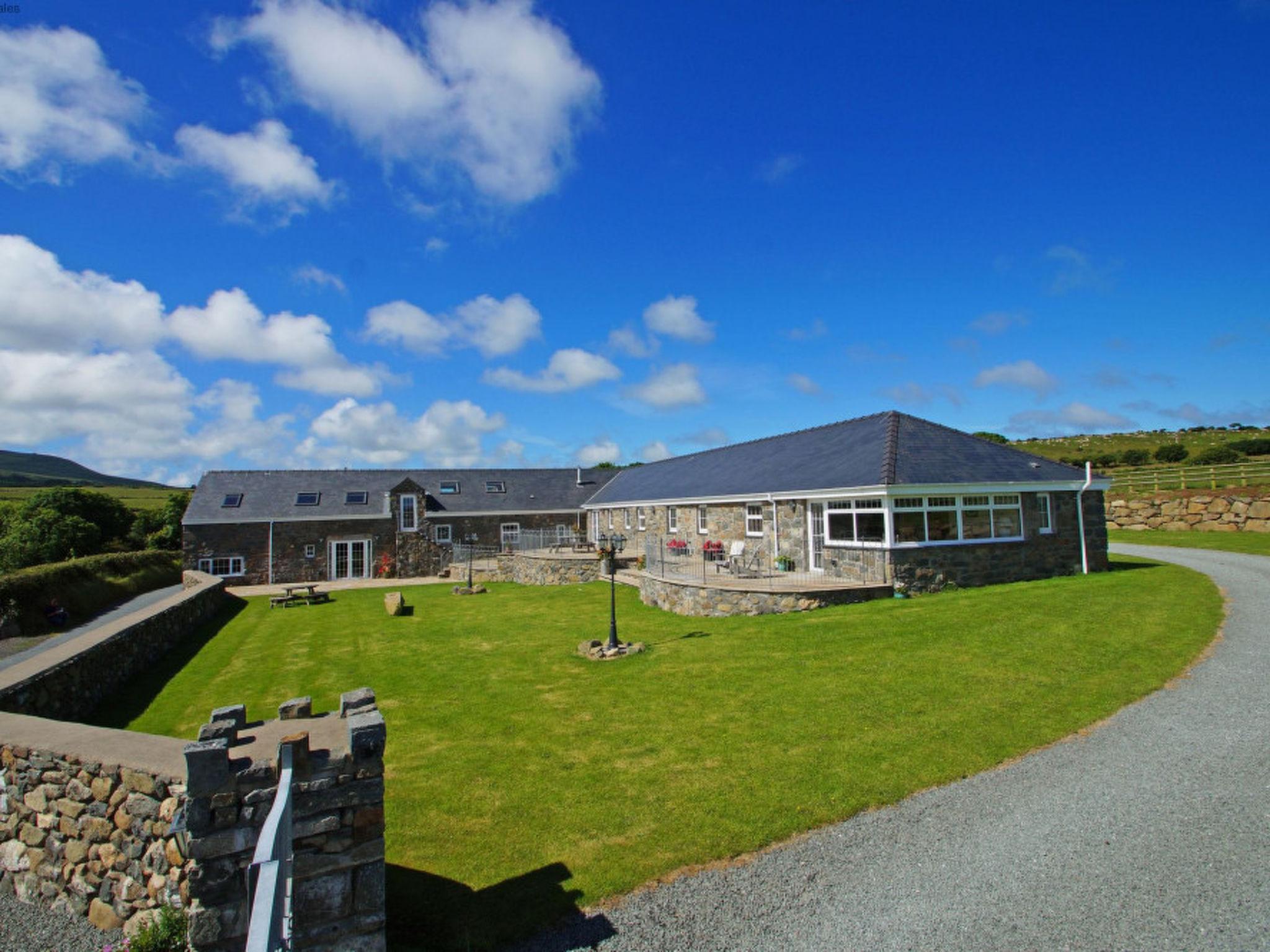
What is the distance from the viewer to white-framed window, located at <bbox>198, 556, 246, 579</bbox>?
33438mm

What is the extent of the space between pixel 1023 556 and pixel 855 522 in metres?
5.15

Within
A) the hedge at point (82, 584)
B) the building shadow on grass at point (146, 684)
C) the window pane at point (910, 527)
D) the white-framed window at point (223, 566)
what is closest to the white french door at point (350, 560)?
the white-framed window at point (223, 566)

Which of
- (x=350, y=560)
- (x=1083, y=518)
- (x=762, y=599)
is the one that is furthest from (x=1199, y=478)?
(x=350, y=560)

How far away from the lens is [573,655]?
554 inches

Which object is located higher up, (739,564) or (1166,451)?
(1166,451)

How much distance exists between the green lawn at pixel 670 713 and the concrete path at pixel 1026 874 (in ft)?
1.41

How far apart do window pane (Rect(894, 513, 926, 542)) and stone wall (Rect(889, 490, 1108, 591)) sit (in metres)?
0.31

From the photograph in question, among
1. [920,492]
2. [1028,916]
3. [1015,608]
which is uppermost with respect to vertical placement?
[920,492]

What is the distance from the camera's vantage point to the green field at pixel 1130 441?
64188 mm

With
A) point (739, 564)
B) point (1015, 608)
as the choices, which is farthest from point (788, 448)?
point (1015, 608)

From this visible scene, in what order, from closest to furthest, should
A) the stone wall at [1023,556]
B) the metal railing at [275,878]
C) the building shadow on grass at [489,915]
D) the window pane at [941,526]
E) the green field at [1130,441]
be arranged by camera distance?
the metal railing at [275,878]
the building shadow on grass at [489,915]
the stone wall at [1023,556]
the window pane at [941,526]
the green field at [1130,441]

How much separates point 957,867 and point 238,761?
5472mm

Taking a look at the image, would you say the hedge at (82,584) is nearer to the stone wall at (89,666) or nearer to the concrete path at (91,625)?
the concrete path at (91,625)

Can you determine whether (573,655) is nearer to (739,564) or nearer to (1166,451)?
(739,564)
